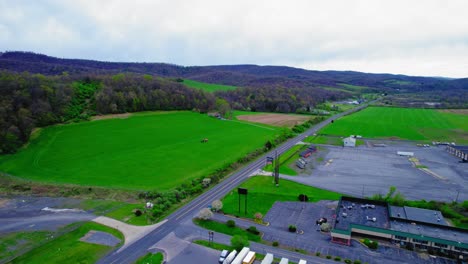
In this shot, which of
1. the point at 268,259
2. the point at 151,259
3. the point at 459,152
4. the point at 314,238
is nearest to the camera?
the point at 268,259

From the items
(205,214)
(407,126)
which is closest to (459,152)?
(407,126)

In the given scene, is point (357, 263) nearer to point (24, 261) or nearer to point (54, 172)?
point (24, 261)

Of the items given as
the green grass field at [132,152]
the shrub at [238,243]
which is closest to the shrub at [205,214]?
the shrub at [238,243]

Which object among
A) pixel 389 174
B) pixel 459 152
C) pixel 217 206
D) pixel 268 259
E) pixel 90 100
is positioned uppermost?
pixel 90 100

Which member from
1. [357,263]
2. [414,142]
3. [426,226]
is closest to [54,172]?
[357,263]

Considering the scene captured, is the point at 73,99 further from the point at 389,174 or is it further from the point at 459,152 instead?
the point at 459,152

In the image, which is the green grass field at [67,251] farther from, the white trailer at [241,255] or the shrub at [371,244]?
the shrub at [371,244]

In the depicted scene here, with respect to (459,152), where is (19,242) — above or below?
below

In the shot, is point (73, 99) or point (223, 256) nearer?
point (223, 256)
